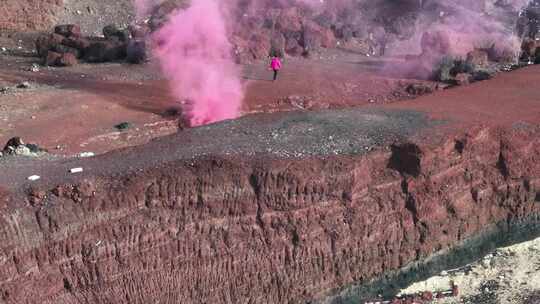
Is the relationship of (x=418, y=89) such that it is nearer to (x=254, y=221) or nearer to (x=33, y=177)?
(x=254, y=221)

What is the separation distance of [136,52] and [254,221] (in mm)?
18310

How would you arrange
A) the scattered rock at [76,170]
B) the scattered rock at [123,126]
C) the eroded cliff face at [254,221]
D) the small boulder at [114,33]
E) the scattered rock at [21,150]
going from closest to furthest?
the eroded cliff face at [254,221] < the scattered rock at [76,170] < the scattered rock at [21,150] < the scattered rock at [123,126] < the small boulder at [114,33]

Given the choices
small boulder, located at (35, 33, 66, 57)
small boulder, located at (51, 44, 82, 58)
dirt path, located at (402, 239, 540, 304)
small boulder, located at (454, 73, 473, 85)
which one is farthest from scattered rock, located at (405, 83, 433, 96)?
small boulder, located at (35, 33, 66, 57)

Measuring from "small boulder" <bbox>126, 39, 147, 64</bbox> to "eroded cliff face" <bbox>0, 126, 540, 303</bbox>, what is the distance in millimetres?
17104

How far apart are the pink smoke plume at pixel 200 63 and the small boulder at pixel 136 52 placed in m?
0.71

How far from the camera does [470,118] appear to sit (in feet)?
59.6

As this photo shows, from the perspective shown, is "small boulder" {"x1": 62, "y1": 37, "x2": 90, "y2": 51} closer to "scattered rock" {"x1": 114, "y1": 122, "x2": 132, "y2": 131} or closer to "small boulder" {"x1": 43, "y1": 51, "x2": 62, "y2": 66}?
"small boulder" {"x1": 43, "y1": 51, "x2": 62, "y2": 66}

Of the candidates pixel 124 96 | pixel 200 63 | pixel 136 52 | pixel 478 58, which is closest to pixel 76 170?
pixel 124 96

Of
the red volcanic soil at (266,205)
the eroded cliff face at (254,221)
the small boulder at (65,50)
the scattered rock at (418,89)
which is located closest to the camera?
the eroded cliff face at (254,221)

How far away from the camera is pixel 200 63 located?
27.2m

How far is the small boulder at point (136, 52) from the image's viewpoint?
102 ft

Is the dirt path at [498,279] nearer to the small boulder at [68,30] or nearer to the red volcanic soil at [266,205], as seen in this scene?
the red volcanic soil at [266,205]

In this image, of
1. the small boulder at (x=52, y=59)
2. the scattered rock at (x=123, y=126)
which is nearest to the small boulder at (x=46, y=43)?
the small boulder at (x=52, y=59)

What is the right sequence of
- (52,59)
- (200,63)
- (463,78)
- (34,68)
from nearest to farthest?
(200,63) < (463,78) < (34,68) < (52,59)
